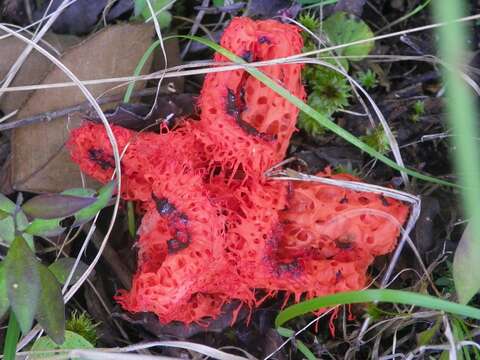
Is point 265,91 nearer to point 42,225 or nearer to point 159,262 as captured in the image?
point 159,262

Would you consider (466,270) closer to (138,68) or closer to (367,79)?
(367,79)

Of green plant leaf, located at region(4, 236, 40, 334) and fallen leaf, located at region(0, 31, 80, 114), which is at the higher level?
fallen leaf, located at region(0, 31, 80, 114)

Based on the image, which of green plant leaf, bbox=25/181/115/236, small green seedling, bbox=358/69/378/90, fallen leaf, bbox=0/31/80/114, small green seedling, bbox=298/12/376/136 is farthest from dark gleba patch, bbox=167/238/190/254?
small green seedling, bbox=358/69/378/90

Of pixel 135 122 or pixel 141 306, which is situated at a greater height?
pixel 135 122

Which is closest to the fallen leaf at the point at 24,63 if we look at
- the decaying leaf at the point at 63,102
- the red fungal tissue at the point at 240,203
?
the decaying leaf at the point at 63,102

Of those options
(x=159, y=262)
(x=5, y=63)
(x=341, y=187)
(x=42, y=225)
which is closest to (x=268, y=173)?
(x=341, y=187)

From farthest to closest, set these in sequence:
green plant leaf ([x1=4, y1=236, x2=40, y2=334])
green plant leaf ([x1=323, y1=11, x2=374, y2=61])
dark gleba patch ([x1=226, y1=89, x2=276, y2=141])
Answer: green plant leaf ([x1=323, y1=11, x2=374, y2=61]) < dark gleba patch ([x1=226, y1=89, x2=276, y2=141]) < green plant leaf ([x1=4, y1=236, x2=40, y2=334])

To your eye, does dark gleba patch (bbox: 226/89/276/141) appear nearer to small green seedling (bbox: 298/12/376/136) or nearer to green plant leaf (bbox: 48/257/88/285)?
small green seedling (bbox: 298/12/376/136)
